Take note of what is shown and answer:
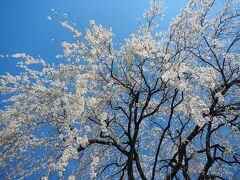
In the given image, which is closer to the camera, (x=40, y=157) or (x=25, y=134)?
(x=25, y=134)

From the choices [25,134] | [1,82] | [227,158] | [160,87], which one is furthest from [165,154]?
[1,82]

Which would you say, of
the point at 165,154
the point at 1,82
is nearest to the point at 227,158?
the point at 165,154

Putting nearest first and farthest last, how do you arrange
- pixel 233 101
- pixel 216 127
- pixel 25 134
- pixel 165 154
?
pixel 25 134 < pixel 216 127 < pixel 233 101 < pixel 165 154

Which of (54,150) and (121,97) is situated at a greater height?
(121,97)

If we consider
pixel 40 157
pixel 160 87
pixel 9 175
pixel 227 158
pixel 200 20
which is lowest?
pixel 9 175

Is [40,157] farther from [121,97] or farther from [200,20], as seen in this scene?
[200,20]

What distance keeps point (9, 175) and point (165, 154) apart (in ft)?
16.0

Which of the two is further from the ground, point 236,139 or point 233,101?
point 233,101

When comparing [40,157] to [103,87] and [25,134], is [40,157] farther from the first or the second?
[103,87]

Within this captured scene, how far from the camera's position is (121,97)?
8.75 metres

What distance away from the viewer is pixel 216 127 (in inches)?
309

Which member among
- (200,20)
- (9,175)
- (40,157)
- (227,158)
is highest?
(200,20)

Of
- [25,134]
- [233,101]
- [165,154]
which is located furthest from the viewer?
[165,154]

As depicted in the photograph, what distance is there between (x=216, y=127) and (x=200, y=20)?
Answer: 2.80 metres
